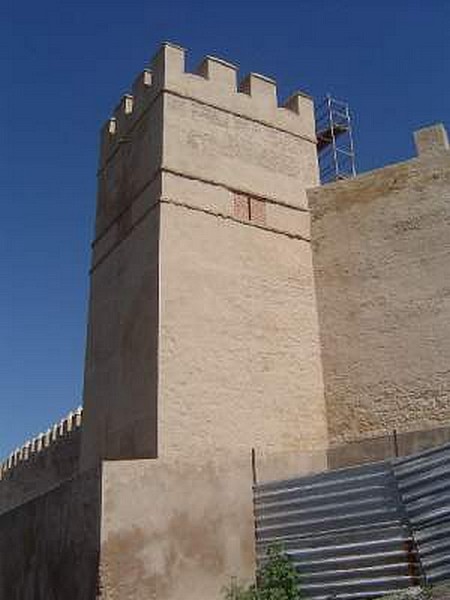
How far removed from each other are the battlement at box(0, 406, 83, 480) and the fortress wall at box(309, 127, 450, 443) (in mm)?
6002

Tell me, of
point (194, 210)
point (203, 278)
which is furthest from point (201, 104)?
point (203, 278)

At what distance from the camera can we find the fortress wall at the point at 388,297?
10.1 m

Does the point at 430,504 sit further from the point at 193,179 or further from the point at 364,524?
the point at 193,179

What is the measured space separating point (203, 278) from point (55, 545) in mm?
4134

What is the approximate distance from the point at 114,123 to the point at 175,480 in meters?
7.56

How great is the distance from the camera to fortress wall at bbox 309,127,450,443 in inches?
396

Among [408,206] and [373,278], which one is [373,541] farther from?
[408,206]

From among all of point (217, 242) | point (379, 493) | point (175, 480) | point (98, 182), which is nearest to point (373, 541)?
point (379, 493)

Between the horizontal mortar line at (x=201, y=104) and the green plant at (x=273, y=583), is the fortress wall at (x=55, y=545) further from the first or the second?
the horizontal mortar line at (x=201, y=104)

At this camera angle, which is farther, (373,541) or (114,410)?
(114,410)

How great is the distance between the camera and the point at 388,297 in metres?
10.7

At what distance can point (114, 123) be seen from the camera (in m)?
13.1

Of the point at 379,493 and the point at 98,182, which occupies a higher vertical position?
the point at 98,182

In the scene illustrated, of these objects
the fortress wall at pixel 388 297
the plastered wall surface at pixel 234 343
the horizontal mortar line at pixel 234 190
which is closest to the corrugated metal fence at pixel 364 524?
the plastered wall surface at pixel 234 343
